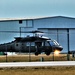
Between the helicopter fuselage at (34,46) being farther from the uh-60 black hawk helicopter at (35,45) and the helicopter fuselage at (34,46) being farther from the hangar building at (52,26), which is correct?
the hangar building at (52,26)

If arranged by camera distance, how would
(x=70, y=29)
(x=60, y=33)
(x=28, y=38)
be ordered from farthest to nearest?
(x=70, y=29) < (x=60, y=33) < (x=28, y=38)

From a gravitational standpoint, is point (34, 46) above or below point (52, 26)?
below

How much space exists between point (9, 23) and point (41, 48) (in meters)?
22.6

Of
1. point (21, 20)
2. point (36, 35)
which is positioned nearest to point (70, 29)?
point (21, 20)

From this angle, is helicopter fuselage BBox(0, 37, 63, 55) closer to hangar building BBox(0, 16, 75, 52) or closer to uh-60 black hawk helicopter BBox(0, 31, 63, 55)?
Result: uh-60 black hawk helicopter BBox(0, 31, 63, 55)

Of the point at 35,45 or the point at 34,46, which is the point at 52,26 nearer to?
the point at 35,45

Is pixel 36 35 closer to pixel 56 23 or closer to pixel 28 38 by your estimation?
pixel 28 38

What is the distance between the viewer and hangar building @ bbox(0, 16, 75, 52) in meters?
66.9

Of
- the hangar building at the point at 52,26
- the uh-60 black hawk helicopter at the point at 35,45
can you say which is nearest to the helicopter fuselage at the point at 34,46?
the uh-60 black hawk helicopter at the point at 35,45

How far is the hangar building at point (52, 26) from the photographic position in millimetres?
66938

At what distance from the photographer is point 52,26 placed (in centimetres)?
7094

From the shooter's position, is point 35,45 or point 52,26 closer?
point 35,45

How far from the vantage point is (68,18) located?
7262 centimetres

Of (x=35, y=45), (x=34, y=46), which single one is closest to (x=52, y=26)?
(x=35, y=45)
